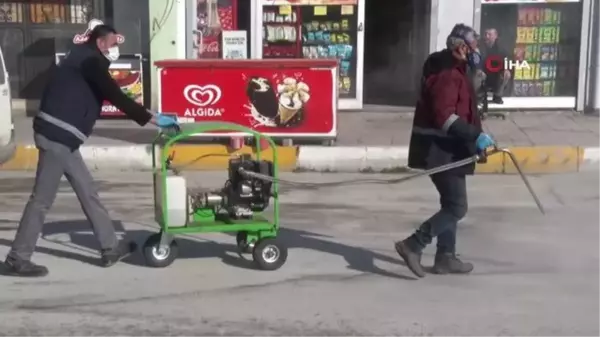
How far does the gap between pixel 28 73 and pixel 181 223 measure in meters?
8.55

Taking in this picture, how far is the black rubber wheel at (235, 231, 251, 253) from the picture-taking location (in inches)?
297

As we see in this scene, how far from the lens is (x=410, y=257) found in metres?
7.12

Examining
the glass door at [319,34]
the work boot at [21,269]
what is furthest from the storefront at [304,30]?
the work boot at [21,269]

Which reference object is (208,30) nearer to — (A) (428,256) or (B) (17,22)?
(B) (17,22)

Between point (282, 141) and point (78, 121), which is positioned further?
point (282, 141)

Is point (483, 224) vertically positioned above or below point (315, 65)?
below

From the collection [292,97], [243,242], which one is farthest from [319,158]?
[243,242]

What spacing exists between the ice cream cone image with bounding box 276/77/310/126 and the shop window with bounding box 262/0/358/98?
3235mm

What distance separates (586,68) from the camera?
14836mm

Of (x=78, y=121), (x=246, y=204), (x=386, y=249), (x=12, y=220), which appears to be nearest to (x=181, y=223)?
(x=246, y=204)

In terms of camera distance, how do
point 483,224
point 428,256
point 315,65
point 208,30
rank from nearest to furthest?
1. point 428,256
2. point 483,224
3. point 315,65
4. point 208,30

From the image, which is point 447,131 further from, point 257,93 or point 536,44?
point 536,44

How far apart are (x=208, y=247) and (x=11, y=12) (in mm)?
8200

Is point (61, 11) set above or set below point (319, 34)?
above
